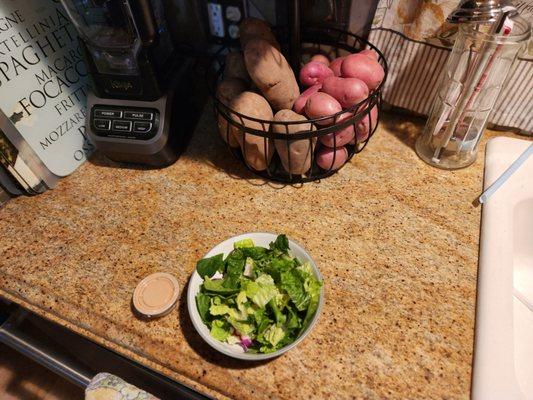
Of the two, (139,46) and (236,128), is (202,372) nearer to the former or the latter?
(236,128)

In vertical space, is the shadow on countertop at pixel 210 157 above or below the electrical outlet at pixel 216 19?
below

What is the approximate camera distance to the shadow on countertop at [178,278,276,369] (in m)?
0.45

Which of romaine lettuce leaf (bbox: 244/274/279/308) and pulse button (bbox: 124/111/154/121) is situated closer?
romaine lettuce leaf (bbox: 244/274/279/308)

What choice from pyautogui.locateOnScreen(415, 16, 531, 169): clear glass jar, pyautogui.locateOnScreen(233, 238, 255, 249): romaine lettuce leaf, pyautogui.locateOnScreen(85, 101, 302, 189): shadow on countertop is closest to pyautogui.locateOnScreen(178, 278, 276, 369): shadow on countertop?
pyautogui.locateOnScreen(233, 238, 255, 249): romaine lettuce leaf

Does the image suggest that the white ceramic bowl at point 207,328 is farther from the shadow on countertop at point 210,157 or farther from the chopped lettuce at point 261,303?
the shadow on countertop at point 210,157

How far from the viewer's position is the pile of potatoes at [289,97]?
557 millimetres

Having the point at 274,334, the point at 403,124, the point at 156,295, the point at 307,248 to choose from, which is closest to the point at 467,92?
the point at 403,124

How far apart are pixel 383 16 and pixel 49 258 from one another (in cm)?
71

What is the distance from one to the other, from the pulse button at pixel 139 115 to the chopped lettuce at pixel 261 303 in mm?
305

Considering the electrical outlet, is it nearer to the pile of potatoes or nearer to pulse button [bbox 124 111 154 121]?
the pile of potatoes

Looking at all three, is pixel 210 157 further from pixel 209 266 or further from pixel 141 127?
pixel 209 266

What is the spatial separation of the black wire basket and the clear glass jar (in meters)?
0.11

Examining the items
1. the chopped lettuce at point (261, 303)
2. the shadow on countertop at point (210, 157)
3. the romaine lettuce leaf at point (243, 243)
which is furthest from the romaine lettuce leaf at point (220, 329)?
the shadow on countertop at point (210, 157)

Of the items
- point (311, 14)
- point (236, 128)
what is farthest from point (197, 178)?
point (311, 14)
